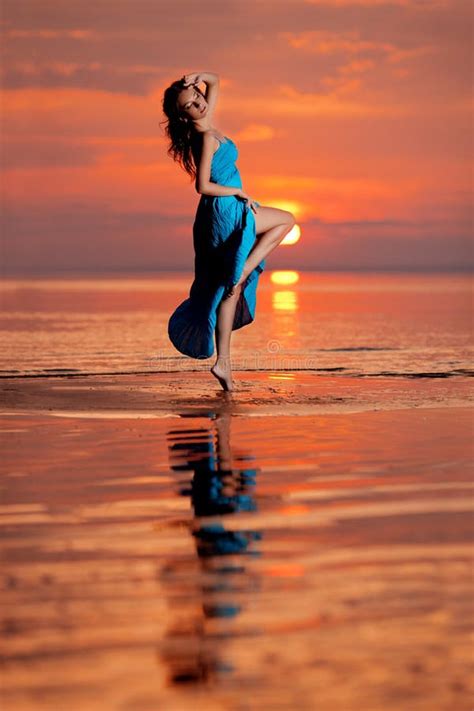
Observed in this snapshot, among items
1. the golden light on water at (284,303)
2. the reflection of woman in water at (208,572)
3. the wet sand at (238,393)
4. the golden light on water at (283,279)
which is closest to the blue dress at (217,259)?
the wet sand at (238,393)

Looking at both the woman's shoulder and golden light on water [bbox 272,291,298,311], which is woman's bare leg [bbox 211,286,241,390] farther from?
golden light on water [bbox 272,291,298,311]

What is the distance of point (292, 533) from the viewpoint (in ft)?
16.6

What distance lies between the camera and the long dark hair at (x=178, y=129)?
396 inches

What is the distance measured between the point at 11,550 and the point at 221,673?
1.51 meters

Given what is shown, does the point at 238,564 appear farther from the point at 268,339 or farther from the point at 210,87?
the point at 268,339

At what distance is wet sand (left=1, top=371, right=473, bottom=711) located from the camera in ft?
11.3

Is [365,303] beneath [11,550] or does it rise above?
above

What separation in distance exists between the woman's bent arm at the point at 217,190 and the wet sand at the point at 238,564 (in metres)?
2.25

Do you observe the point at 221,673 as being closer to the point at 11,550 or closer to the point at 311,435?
the point at 11,550

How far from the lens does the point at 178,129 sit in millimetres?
10148

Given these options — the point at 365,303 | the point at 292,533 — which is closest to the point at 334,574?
the point at 292,533

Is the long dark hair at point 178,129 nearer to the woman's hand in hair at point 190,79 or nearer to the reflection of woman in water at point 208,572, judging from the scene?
the woman's hand in hair at point 190,79

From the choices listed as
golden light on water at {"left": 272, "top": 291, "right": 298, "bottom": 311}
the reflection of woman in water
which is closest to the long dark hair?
the reflection of woman in water

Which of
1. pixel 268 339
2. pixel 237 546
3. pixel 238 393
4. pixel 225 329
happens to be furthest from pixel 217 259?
pixel 268 339
